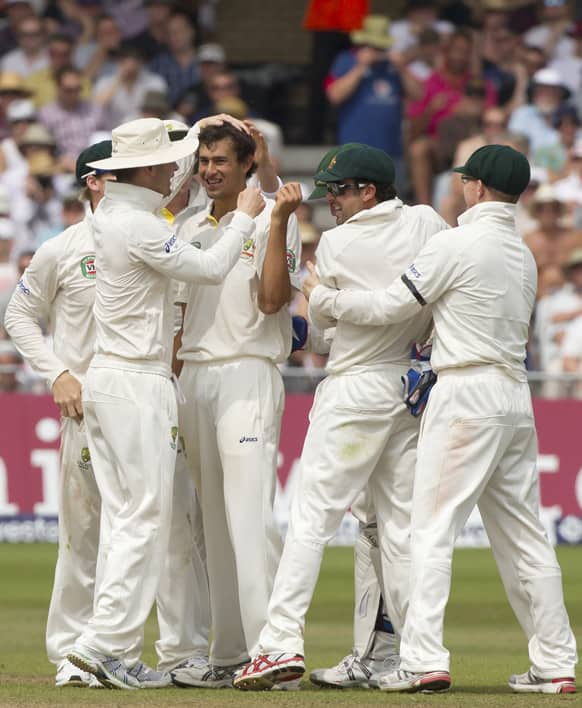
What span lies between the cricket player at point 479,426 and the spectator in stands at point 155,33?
516 inches

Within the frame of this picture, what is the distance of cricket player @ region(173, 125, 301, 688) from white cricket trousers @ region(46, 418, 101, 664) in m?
0.64

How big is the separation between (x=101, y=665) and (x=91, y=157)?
2641 millimetres

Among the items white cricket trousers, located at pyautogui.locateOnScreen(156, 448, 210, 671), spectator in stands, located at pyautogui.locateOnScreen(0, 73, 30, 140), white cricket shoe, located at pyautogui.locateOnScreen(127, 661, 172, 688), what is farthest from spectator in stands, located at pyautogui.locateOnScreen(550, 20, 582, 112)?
white cricket shoe, located at pyautogui.locateOnScreen(127, 661, 172, 688)

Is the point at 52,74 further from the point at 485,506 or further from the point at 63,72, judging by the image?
the point at 485,506

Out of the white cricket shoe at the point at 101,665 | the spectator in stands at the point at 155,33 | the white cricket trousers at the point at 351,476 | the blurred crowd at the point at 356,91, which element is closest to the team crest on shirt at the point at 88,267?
the white cricket trousers at the point at 351,476

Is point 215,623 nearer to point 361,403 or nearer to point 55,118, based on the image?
point 361,403

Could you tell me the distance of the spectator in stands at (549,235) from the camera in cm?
1686

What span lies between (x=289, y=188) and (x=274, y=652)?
2173mm

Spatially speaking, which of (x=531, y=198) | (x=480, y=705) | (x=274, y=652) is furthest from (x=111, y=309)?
(x=531, y=198)

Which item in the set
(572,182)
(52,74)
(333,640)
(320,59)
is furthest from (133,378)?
(320,59)

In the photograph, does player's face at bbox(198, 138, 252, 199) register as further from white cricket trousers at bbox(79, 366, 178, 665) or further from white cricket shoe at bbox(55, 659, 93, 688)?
white cricket shoe at bbox(55, 659, 93, 688)

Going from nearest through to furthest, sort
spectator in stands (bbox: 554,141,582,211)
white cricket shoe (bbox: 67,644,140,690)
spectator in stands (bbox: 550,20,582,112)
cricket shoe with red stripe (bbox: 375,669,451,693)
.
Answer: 1. cricket shoe with red stripe (bbox: 375,669,451,693)
2. white cricket shoe (bbox: 67,644,140,690)
3. spectator in stands (bbox: 554,141,582,211)
4. spectator in stands (bbox: 550,20,582,112)

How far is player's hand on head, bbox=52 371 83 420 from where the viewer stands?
8.45 metres

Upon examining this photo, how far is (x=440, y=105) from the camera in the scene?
19.1 meters
